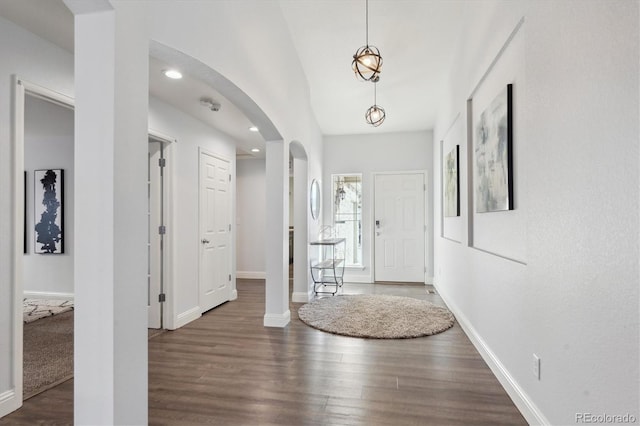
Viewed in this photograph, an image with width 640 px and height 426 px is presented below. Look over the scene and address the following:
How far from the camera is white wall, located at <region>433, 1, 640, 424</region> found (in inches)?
47.3

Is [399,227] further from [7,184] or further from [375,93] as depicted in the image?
[7,184]

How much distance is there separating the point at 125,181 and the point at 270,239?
7.74ft

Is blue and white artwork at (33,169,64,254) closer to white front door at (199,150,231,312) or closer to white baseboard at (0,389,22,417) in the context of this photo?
white front door at (199,150,231,312)

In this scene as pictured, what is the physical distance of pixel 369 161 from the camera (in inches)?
259

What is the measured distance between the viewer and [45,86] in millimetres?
2410

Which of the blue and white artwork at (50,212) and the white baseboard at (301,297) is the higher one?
the blue and white artwork at (50,212)

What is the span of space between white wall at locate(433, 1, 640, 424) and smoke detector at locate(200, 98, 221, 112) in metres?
2.57

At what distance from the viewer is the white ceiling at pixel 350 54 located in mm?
3381

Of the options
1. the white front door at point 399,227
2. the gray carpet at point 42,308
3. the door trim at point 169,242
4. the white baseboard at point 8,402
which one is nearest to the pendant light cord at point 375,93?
the white front door at point 399,227

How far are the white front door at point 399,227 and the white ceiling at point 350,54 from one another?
1.29 m

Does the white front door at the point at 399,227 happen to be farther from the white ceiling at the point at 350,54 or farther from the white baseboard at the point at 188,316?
the white baseboard at the point at 188,316

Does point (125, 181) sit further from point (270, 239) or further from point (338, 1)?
point (338, 1)

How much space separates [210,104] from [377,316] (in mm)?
2986

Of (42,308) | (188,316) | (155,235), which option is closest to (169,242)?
(155,235)
